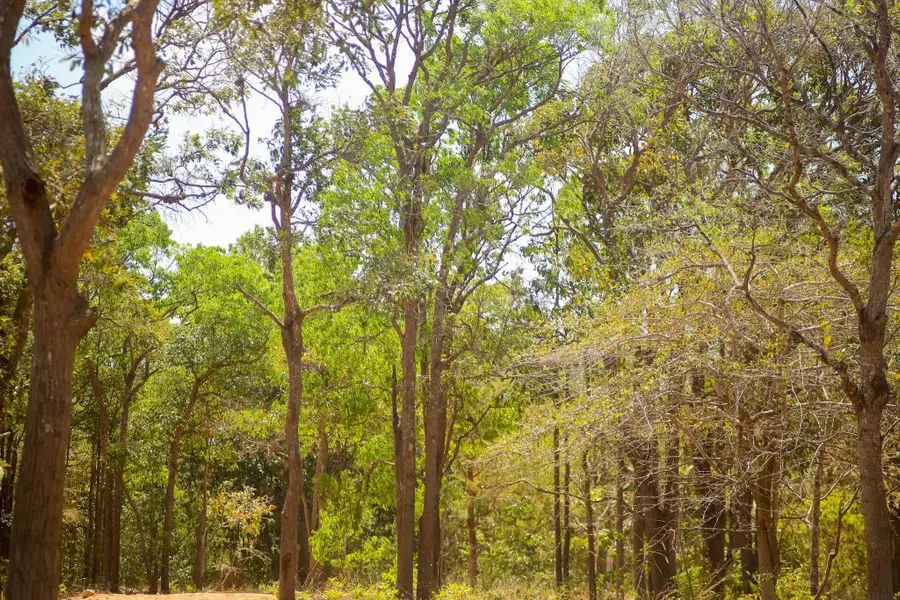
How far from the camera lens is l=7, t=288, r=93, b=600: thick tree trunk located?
6016 mm

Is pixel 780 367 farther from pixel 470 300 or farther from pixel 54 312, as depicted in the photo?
pixel 470 300

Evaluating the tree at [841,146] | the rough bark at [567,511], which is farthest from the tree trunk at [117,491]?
the tree at [841,146]

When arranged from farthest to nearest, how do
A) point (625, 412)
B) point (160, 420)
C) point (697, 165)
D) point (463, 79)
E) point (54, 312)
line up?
point (160, 420), point (463, 79), point (697, 165), point (625, 412), point (54, 312)

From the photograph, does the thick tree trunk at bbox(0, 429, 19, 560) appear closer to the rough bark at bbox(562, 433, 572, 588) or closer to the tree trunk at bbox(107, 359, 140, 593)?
the tree trunk at bbox(107, 359, 140, 593)

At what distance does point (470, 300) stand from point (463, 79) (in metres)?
5.83

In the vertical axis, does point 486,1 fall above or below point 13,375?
above

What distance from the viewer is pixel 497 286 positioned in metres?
21.9

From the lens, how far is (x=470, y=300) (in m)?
21.5

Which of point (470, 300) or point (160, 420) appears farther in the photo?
point (160, 420)

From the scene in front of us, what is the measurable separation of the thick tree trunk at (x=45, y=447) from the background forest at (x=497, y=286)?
0.07 ft

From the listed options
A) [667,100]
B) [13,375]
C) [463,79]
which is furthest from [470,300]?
[13,375]

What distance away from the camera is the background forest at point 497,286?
28.0 ft

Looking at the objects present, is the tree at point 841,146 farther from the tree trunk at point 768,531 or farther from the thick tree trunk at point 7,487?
the thick tree trunk at point 7,487

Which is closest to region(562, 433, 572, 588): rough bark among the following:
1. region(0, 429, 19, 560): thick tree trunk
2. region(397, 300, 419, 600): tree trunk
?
region(397, 300, 419, 600): tree trunk
